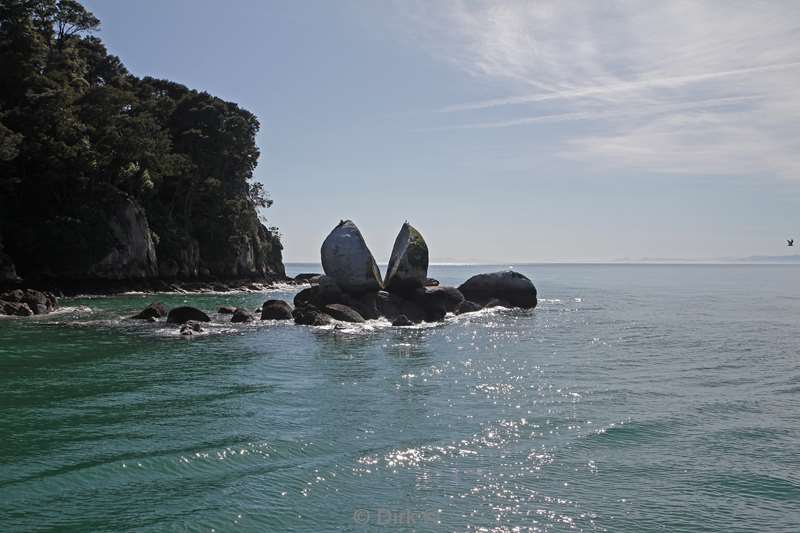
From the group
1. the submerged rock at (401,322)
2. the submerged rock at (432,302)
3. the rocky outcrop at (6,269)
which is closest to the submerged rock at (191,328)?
the submerged rock at (401,322)

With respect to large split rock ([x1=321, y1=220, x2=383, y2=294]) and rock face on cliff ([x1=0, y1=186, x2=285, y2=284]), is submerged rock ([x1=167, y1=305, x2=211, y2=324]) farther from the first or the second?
rock face on cliff ([x1=0, y1=186, x2=285, y2=284])

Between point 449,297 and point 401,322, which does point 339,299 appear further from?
point 449,297

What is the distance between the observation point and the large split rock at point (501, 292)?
42219 mm

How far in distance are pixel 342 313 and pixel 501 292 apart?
15.5 meters

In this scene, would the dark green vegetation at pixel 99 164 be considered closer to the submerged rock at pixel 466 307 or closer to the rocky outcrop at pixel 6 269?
the rocky outcrop at pixel 6 269

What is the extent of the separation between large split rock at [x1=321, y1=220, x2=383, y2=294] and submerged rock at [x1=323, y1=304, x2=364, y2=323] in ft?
7.31

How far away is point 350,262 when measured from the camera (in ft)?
109

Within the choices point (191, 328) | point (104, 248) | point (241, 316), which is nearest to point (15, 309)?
point (241, 316)

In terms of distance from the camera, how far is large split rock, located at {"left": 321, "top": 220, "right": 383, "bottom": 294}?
3319 cm

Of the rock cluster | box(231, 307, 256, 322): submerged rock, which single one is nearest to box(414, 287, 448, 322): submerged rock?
the rock cluster

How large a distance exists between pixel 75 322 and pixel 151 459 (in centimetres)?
2235

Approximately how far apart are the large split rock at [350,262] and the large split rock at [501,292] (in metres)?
10.5

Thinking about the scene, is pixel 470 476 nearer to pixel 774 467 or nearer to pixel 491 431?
pixel 491 431

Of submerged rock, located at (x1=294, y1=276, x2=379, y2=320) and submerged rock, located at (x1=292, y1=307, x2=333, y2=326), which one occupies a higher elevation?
submerged rock, located at (x1=294, y1=276, x2=379, y2=320)
